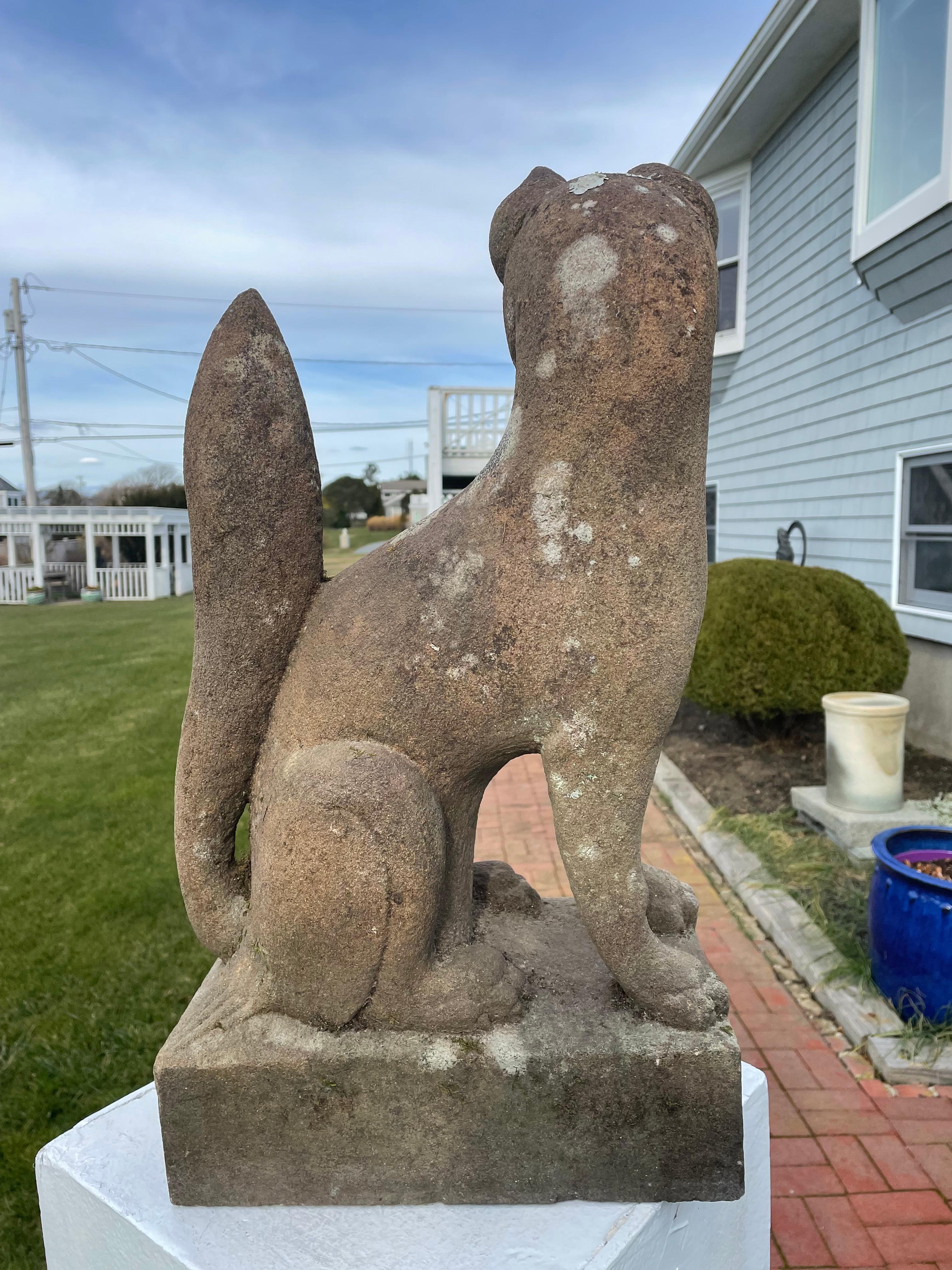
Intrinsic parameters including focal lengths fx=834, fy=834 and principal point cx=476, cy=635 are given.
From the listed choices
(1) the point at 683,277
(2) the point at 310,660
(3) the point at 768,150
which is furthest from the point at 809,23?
(2) the point at 310,660

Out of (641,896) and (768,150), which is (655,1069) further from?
(768,150)

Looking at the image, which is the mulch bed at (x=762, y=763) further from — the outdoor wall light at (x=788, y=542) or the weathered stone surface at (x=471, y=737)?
the weathered stone surface at (x=471, y=737)

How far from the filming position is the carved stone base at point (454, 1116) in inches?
60.4

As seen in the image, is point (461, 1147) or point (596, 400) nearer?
point (596, 400)

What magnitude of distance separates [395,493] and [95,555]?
29.9m

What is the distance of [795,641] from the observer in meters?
5.32

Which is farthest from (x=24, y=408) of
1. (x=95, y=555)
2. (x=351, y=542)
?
(x=351, y=542)

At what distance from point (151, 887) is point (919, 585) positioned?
17.5 ft

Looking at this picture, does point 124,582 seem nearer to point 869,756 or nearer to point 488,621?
point 869,756

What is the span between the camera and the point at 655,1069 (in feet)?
5.00

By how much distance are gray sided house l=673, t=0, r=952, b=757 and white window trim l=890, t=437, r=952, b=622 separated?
13 mm

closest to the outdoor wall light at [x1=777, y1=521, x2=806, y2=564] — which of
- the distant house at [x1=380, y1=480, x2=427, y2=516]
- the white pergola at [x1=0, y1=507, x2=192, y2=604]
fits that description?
the white pergola at [x1=0, y1=507, x2=192, y2=604]

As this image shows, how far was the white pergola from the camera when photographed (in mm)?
20609

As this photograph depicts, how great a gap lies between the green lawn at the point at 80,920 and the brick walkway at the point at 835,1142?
80.4 inches
